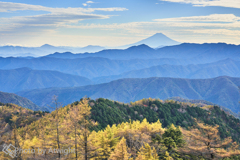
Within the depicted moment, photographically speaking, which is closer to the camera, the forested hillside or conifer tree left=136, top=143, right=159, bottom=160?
the forested hillside

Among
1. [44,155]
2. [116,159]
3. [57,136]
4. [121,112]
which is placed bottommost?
[121,112]

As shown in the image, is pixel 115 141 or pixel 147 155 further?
pixel 115 141

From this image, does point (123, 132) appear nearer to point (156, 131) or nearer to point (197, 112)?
point (156, 131)

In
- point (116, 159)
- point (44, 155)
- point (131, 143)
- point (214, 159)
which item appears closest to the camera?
point (214, 159)

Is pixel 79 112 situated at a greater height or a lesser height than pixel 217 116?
greater

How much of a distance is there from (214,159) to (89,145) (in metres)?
22.2

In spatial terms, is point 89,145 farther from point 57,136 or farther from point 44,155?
point 44,155

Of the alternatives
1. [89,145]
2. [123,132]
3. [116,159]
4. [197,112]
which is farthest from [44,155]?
[197,112]

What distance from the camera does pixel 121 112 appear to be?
142625mm

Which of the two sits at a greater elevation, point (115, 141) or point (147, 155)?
point (147, 155)

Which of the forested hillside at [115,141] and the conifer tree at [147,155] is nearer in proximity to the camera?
the forested hillside at [115,141]

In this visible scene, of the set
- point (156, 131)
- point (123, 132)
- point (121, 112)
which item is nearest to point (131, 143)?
point (123, 132)

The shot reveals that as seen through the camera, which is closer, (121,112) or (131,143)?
(131,143)

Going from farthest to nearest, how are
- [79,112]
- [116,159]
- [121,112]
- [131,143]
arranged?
[121,112] → [131,143] → [79,112] → [116,159]
